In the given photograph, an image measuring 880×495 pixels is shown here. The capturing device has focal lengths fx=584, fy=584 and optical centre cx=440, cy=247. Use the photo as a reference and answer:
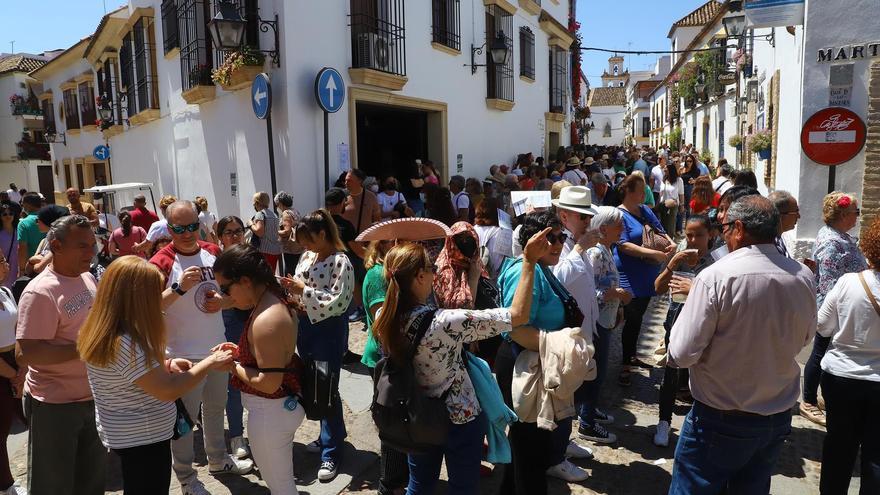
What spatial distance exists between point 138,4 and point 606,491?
44.5ft

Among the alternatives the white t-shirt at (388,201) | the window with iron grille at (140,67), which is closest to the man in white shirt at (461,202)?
the white t-shirt at (388,201)

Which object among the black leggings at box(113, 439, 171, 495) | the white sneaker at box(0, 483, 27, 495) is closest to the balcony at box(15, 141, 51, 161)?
the white sneaker at box(0, 483, 27, 495)

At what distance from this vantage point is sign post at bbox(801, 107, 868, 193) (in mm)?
5965

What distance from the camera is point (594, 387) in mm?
4062

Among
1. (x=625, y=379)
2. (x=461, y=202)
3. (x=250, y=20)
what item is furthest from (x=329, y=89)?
(x=625, y=379)

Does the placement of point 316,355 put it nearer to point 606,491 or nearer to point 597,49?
point 606,491

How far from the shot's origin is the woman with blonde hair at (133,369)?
2467 mm

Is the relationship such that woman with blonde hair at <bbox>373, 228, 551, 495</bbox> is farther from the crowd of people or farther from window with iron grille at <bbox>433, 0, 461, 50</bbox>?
window with iron grille at <bbox>433, 0, 461, 50</bbox>

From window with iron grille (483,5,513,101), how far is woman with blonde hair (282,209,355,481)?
32.5 ft

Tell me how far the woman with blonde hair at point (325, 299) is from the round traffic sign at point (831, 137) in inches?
198

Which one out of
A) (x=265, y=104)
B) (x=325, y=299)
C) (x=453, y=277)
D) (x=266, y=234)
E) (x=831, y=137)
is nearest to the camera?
(x=453, y=277)

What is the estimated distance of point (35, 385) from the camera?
288 cm

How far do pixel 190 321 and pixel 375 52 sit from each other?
649cm

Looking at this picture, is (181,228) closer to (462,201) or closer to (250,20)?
(462,201)
